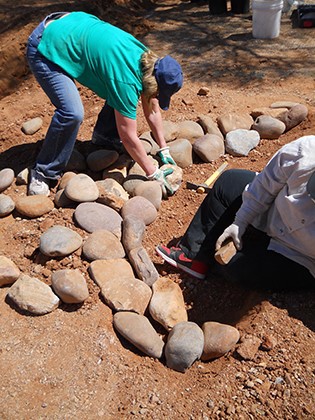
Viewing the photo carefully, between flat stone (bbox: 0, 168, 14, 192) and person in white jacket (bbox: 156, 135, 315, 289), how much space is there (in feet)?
3.82

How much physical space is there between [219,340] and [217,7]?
4.94 metres

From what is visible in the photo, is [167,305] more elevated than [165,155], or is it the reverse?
[165,155]

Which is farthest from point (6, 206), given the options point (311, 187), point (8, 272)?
point (311, 187)

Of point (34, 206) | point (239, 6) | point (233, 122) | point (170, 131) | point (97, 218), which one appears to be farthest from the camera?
point (239, 6)

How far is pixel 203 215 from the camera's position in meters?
2.79

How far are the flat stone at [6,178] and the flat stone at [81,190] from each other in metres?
0.47

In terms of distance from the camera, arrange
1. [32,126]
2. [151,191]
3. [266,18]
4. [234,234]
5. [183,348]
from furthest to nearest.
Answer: [266,18], [32,126], [151,191], [234,234], [183,348]

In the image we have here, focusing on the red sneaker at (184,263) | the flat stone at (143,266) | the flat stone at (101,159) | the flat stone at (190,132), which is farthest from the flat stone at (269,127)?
the flat stone at (143,266)

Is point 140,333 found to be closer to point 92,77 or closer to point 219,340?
point 219,340

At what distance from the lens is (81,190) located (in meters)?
3.13

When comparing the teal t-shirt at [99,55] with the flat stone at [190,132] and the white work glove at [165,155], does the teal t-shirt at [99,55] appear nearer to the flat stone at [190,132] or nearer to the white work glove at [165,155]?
the white work glove at [165,155]

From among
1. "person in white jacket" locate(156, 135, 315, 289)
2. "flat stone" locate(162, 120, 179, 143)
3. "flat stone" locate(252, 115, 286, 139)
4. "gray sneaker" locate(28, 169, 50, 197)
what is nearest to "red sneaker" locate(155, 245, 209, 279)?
"person in white jacket" locate(156, 135, 315, 289)

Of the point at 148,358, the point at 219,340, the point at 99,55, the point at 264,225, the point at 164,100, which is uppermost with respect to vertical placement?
the point at 99,55

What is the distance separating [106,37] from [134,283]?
1.44 m
